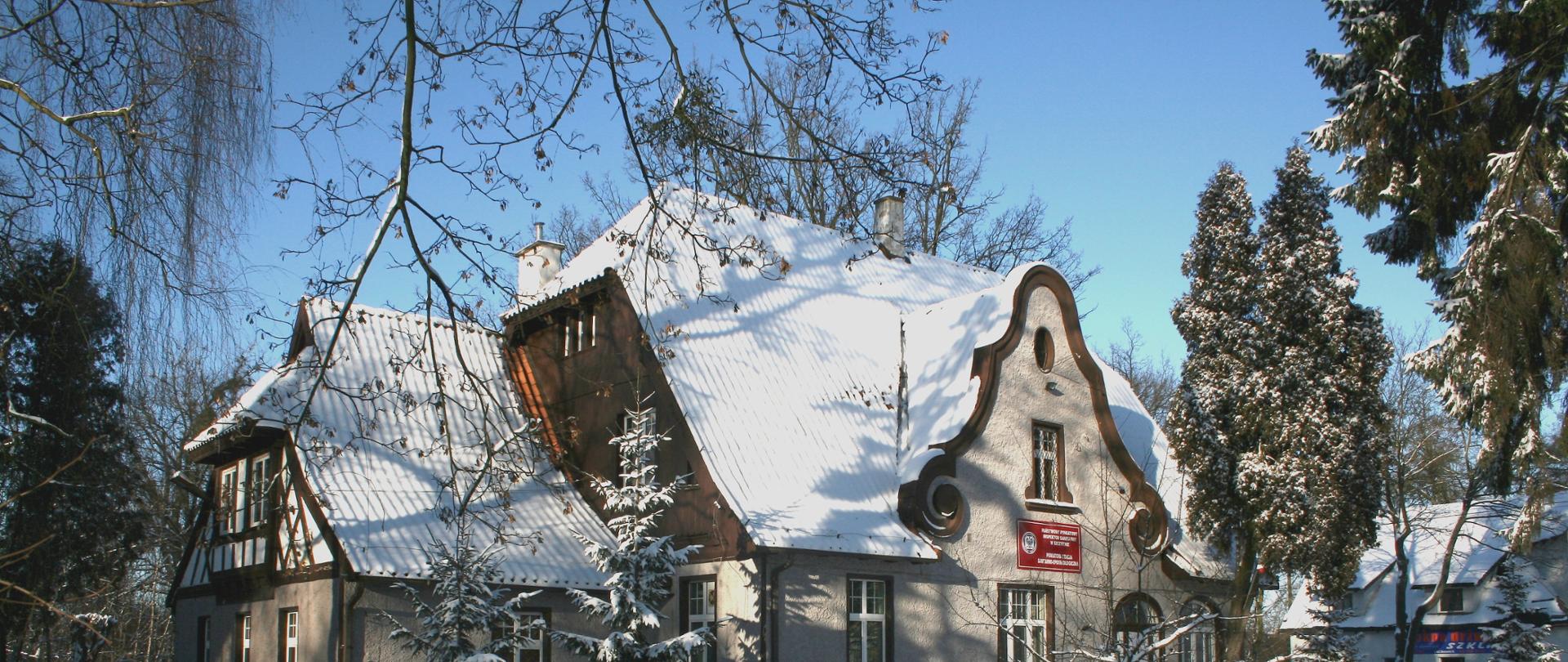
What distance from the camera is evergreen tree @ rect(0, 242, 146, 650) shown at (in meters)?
7.60

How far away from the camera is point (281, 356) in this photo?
9.09 metres

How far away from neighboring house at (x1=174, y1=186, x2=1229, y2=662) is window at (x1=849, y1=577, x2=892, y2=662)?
3 centimetres

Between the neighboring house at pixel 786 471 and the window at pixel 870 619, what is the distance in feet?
0.11

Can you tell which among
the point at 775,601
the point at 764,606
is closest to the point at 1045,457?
the point at 775,601

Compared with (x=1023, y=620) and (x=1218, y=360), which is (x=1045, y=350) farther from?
(x=1023, y=620)

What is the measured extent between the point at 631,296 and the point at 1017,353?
19.3ft

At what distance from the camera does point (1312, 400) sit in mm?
17484

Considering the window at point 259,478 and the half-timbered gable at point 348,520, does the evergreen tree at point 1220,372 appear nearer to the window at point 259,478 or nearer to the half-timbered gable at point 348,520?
the half-timbered gable at point 348,520

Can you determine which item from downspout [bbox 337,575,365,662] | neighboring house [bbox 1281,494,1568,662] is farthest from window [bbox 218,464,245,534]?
neighboring house [bbox 1281,494,1568,662]

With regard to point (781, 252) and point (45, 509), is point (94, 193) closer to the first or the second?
point (45, 509)

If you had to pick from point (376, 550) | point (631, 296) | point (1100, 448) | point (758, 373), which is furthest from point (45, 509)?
point (1100, 448)

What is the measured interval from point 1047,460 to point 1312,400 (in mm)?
3822

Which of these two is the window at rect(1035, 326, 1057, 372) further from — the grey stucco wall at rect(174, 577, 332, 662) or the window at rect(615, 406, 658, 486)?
the grey stucco wall at rect(174, 577, 332, 662)

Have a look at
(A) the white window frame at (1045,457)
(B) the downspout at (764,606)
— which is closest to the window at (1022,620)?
(A) the white window frame at (1045,457)
